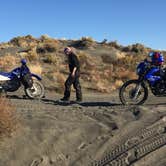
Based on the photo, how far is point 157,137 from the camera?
9.10m

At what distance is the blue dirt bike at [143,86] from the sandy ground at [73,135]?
145cm

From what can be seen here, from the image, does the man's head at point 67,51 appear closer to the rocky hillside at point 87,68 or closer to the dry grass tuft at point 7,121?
the dry grass tuft at point 7,121

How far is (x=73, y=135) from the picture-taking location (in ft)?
31.6

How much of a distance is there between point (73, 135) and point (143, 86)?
4200 mm

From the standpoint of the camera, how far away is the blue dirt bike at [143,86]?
517 inches

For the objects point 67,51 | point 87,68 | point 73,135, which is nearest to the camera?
point 73,135

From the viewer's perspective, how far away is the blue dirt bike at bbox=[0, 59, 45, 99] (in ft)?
50.3

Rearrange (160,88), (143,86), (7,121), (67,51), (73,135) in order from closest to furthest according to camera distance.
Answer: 1. (7,121)
2. (73,135)
3. (160,88)
4. (143,86)
5. (67,51)

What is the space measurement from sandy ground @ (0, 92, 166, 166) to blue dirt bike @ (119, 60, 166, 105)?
145cm

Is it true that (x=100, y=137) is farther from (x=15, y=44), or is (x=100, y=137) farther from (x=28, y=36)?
(x=28, y=36)

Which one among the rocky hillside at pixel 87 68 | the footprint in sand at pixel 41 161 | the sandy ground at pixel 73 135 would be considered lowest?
the footprint in sand at pixel 41 161

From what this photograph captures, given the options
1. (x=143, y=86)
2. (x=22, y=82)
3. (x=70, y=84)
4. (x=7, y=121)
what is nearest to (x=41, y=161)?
(x=7, y=121)

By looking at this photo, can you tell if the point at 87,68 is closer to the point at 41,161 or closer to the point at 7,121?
the point at 7,121

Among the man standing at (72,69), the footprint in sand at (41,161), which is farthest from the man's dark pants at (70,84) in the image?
the footprint in sand at (41,161)
